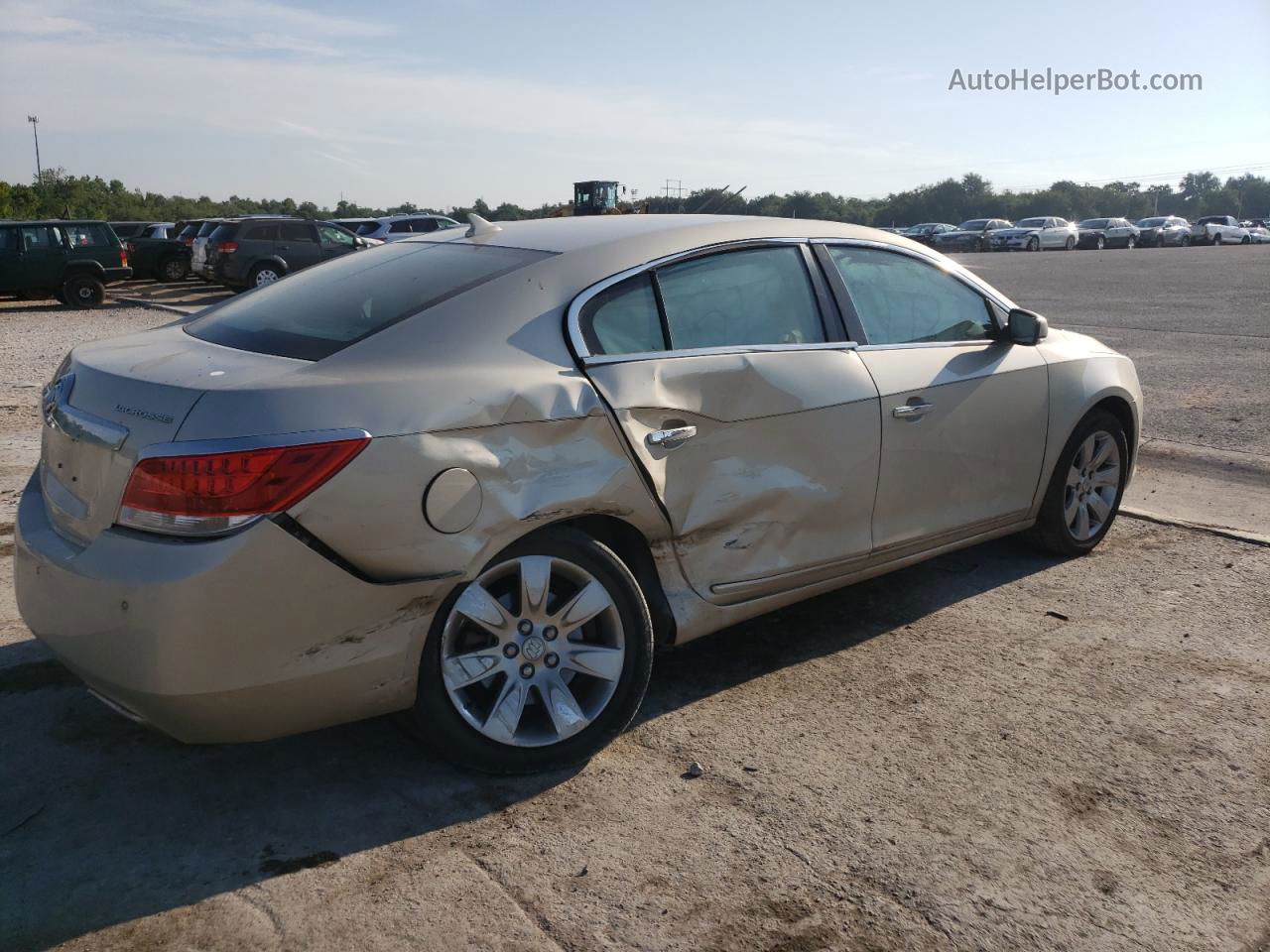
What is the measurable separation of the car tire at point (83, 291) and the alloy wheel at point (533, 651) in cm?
2186

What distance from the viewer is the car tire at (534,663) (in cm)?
331

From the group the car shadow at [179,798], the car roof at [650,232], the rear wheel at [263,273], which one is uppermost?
the car roof at [650,232]

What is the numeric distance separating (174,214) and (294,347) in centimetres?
8910

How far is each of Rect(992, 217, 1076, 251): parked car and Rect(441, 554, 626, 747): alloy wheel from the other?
162 feet

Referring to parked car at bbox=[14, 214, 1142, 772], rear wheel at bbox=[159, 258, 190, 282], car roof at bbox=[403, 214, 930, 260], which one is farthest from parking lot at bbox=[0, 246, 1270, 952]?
rear wheel at bbox=[159, 258, 190, 282]

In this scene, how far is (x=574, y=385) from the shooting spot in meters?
3.46

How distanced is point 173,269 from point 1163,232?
43.4m

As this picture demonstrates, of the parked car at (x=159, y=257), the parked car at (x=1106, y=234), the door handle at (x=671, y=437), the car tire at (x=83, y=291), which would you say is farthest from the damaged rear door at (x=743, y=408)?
the parked car at (x=1106, y=234)

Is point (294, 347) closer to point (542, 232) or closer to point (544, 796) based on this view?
point (542, 232)

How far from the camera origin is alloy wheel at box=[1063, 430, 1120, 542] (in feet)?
17.6

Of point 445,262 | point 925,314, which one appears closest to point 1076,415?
point 925,314

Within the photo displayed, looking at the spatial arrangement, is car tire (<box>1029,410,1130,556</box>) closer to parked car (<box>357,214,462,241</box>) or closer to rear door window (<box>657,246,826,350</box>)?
rear door window (<box>657,246,826,350</box>)

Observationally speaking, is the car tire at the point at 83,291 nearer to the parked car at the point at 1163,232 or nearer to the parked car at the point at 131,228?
the parked car at the point at 131,228

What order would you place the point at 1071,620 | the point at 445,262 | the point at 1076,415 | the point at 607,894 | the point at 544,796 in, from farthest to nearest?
the point at 1076,415 < the point at 1071,620 < the point at 445,262 < the point at 544,796 < the point at 607,894
